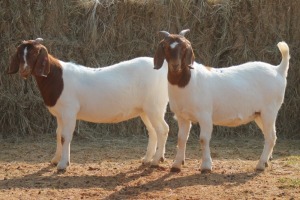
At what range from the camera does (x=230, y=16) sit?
572 inches

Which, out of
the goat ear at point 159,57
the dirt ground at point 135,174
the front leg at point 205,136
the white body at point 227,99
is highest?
the goat ear at point 159,57

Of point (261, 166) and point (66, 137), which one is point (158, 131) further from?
point (261, 166)

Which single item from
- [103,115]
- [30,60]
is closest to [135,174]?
[103,115]

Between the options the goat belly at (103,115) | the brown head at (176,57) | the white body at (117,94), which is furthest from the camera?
the goat belly at (103,115)

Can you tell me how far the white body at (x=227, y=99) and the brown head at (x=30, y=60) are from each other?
2.00 m

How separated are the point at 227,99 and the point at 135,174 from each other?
1879 mm

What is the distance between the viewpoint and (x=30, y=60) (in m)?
9.91

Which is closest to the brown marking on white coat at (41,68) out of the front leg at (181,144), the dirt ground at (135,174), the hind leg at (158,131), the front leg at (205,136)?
the dirt ground at (135,174)

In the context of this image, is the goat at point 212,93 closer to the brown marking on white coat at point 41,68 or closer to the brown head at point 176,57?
the brown head at point 176,57

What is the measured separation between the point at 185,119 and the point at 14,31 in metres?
5.60

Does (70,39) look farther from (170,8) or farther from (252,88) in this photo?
(252,88)

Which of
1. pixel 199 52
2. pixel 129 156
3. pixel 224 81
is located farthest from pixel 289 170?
pixel 199 52

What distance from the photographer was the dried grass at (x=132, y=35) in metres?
14.0

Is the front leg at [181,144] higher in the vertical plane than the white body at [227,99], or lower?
lower
